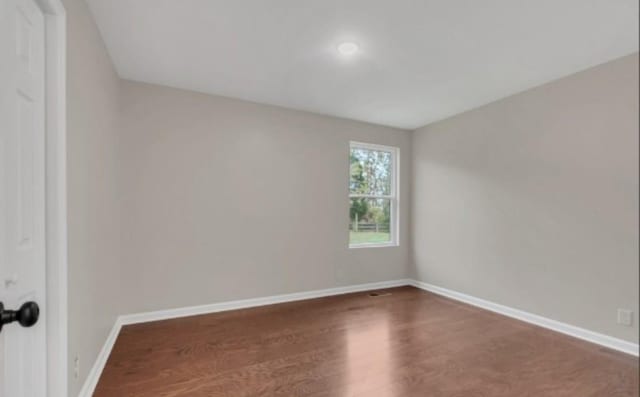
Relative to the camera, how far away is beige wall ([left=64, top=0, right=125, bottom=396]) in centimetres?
149

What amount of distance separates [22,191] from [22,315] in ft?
1.49

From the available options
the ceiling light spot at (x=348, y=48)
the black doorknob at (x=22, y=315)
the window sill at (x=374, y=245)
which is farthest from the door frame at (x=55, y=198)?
the window sill at (x=374, y=245)

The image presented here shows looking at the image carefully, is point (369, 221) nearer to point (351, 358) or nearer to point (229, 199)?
point (229, 199)

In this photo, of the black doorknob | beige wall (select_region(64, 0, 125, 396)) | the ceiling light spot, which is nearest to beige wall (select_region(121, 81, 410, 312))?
beige wall (select_region(64, 0, 125, 396))

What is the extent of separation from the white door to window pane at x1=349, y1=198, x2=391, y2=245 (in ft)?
10.9

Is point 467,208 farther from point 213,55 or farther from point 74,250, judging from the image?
point 74,250

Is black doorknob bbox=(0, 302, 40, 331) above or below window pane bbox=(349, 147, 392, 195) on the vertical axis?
below

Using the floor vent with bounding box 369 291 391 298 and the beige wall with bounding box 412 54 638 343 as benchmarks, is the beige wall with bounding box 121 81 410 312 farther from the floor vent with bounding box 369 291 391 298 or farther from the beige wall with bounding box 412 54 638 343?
the beige wall with bounding box 412 54 638 343

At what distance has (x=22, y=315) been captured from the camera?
88cm

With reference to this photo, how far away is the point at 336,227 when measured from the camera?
13.1ft

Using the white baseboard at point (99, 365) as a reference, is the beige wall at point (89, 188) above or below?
above

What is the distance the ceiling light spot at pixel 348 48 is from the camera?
2.38 meters

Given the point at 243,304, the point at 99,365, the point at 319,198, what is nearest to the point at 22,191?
the point at 99,365

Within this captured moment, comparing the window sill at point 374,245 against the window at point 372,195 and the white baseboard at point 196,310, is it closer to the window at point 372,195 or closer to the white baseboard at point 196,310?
the window at point 372,195
